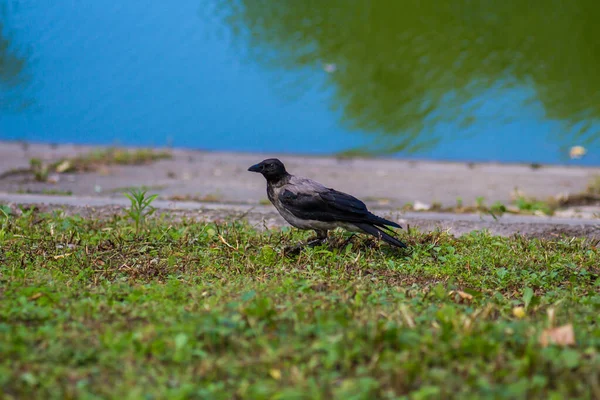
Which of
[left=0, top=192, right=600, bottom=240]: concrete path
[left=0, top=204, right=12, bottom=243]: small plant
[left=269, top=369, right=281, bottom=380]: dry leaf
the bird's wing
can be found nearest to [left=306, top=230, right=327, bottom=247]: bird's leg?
the bird's wing

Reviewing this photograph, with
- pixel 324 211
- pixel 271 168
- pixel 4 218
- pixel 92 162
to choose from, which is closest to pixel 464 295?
pixel 324 211

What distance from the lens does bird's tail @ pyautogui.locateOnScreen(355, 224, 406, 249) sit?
484cm

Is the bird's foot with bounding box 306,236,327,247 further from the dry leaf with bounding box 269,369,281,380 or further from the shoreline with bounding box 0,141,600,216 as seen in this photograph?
the dry leaf with bounding box 269,369,281,380

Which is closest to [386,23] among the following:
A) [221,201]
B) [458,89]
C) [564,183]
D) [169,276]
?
[458,89]

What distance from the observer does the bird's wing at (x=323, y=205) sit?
4.92 m

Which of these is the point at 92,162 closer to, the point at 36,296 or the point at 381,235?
the point at 381,235

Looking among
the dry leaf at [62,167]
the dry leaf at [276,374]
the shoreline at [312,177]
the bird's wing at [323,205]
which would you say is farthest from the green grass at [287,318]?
the dry leaf at [62,167]

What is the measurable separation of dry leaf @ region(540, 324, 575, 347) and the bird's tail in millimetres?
1626

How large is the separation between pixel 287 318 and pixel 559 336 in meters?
1.18

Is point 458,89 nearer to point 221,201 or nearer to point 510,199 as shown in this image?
point 510,199

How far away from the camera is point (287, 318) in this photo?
347 cm

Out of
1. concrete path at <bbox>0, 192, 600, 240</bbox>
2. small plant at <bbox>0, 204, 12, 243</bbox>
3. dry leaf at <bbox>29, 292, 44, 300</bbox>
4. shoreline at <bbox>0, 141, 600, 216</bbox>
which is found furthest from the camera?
shoreline at <bbox>0, 141, 600, 216</bbox>

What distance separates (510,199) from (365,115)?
12.4 feet

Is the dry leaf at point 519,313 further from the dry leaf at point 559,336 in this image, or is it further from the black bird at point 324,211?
the black bird at point 324,211
